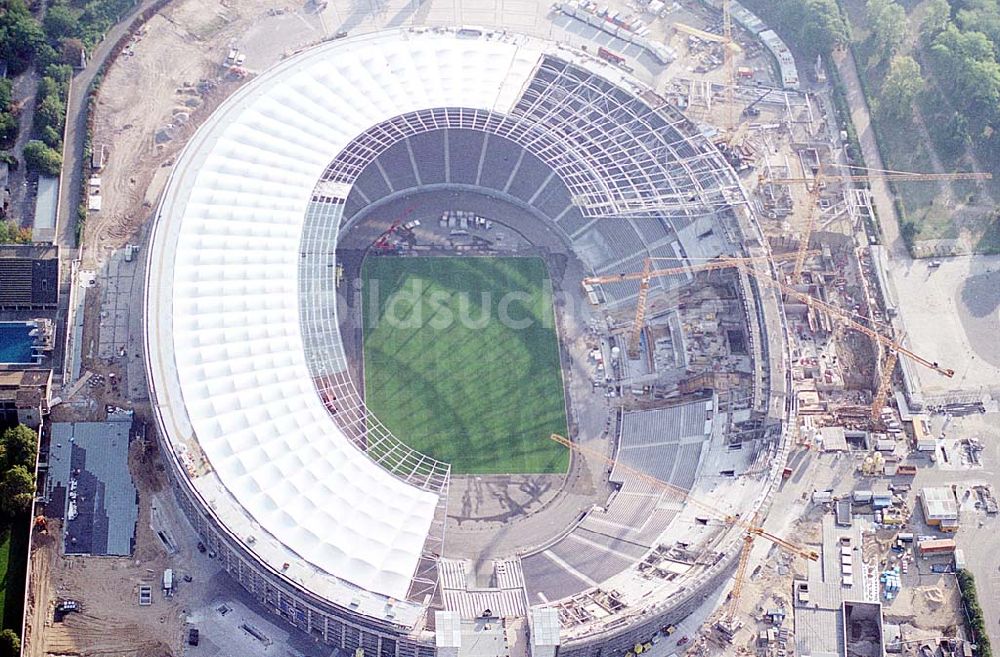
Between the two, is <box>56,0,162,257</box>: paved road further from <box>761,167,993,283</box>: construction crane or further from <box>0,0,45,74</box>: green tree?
<box>761,167,993,283</box>: construction crane

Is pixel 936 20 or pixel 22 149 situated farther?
pixel 936 20

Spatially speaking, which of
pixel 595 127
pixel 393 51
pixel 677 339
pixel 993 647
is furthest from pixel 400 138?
pixel 993 647

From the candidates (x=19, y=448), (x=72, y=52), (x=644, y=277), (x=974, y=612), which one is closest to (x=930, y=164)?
(x=644, y=277)

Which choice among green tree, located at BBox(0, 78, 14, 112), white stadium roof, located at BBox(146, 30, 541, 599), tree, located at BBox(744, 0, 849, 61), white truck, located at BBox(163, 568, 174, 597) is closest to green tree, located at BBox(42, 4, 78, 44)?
green tree, located at BBox(0, 78, 14, 112)

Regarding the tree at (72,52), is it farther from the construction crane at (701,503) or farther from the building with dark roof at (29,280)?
the construction crane at (701,503)

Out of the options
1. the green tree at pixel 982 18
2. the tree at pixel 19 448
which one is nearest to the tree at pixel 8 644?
the tree at pixel 19 448

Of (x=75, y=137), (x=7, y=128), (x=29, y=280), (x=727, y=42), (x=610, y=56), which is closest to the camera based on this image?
(x=29, y=280)

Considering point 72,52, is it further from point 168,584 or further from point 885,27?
point 885,27
